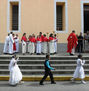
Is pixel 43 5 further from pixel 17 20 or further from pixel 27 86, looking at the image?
pixel 27 86

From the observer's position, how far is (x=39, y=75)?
9.66 m

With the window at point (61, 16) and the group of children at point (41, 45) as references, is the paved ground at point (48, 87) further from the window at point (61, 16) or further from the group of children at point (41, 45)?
the window at point (61, 16)

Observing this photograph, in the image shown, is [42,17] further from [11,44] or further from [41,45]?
[11,44]

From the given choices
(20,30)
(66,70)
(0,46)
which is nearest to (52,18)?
(20,30)

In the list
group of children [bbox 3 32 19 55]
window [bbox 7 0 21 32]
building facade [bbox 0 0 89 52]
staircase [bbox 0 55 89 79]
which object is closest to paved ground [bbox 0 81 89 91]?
staircase [bbox 0 55 89 79]

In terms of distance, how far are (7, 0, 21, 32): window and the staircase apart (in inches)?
200

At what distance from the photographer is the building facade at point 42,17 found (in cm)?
1555

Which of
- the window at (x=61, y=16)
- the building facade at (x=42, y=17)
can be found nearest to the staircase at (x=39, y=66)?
the building facade at (x=42, y=17)

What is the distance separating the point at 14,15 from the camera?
1644 cm

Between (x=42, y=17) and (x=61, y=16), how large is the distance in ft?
6.83

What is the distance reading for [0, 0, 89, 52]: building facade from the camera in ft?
51.0

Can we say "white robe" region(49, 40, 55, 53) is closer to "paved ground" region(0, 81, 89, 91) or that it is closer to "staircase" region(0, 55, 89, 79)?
"staircase" region(0, 55, 89, 79)

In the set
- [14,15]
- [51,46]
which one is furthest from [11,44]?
[14,15]

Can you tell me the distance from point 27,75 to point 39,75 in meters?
0.67
